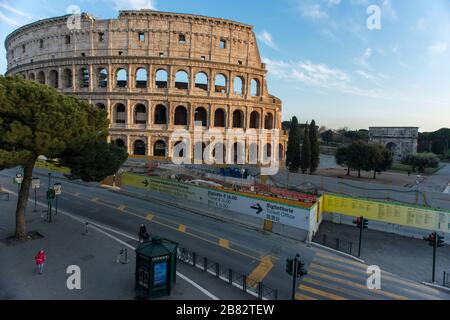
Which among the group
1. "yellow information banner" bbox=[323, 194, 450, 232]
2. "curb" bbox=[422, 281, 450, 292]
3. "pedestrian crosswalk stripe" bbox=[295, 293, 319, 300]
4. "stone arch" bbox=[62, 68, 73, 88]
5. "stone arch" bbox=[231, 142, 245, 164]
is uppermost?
"stone arch" bbox=[62, 68, 73, 88]

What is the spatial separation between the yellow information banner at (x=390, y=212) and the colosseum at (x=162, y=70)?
90.9ft

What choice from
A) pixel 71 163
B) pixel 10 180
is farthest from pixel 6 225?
pixel 10 180

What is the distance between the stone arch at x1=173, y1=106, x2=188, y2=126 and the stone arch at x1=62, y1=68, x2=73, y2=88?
17932mm

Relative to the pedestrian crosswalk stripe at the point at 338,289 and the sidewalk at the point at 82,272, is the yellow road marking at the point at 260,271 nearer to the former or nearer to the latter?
the sidewalk at the point at 82,272

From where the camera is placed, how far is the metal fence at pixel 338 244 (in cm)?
2016

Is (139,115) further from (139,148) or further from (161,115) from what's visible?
(139,148)

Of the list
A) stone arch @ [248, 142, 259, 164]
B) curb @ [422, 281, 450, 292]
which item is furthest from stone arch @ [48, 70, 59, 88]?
curb @ [422, 281, 450, 292]

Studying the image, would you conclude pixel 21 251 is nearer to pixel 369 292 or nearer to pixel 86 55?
pixel 369 292

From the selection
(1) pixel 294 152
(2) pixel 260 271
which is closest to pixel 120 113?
(1) pixel 294 152

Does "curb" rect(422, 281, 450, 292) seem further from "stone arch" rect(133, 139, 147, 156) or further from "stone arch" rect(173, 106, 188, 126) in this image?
"stone arch" rect(173, 106, 188, 126)

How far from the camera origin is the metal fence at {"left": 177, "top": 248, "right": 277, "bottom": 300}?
13789 mm

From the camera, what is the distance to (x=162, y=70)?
49.7 metres

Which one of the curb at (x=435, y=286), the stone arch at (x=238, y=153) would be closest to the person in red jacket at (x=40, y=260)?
the curb at (x=435, y=286)

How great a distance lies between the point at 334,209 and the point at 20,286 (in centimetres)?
2162
